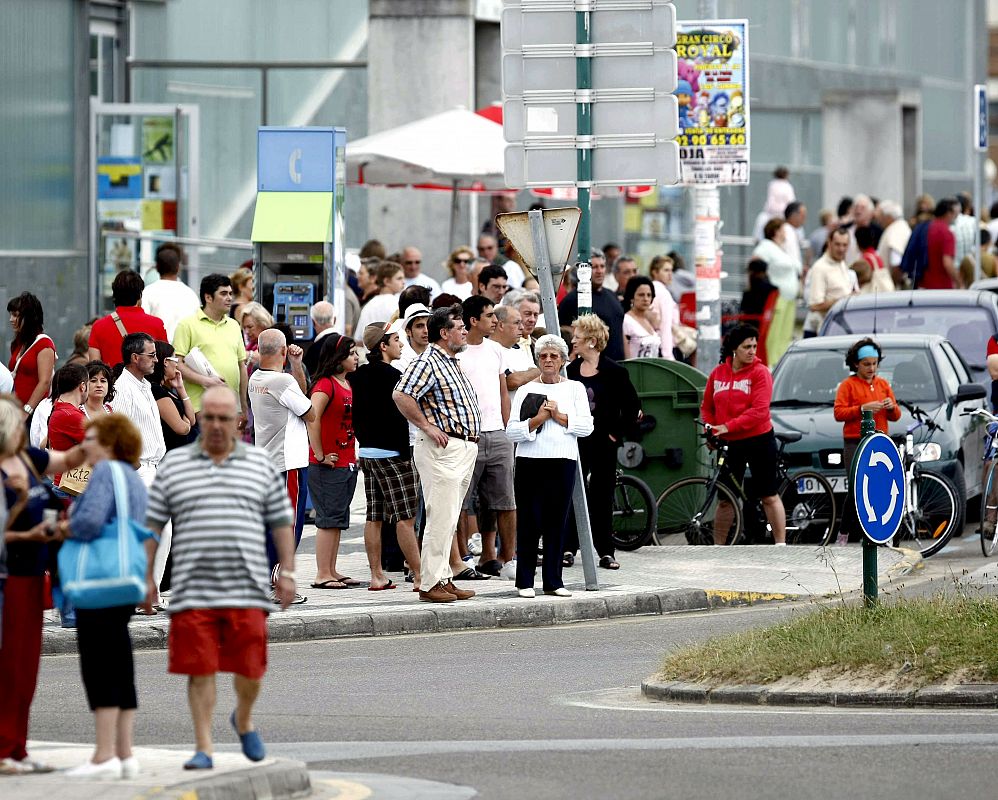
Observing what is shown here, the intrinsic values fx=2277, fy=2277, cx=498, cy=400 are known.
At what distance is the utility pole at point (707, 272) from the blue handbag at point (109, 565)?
37.8ft

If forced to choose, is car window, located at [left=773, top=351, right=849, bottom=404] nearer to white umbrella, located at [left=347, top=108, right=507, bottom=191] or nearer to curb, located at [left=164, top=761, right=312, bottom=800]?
white umbrella, located at [left=347, top=108, right=507, bottom=191]

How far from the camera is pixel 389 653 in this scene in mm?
13109

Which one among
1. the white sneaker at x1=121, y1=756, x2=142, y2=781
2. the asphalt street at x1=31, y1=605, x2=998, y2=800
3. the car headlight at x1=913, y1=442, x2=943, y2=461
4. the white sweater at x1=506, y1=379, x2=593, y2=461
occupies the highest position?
the white sweater at x1=506, y1=379, x2=593, y2=461

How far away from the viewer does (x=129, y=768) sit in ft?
28.6

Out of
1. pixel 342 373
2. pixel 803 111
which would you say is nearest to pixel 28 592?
pixel 342 373

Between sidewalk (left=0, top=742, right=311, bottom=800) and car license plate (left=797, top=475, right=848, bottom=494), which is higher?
car license plate (left=797, top=475, right=848, bottom=494)

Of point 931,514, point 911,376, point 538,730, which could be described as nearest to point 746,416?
point 931,514

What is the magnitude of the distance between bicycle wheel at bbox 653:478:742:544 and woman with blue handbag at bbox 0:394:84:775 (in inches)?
357

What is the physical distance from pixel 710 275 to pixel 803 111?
22.3 metres

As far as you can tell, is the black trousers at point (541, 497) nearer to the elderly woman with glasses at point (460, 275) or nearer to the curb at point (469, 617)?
the curb at point (469, 617)

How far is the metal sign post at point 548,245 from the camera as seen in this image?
1541 cm

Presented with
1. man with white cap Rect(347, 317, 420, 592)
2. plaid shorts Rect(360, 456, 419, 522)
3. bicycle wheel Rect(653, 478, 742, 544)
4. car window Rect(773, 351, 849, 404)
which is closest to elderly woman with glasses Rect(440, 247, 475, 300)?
car window Rect(773, 351, 849, 404)

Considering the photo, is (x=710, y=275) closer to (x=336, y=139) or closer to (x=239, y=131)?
(x=336, y=139)

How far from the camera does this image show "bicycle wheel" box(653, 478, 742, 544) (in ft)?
57.8
